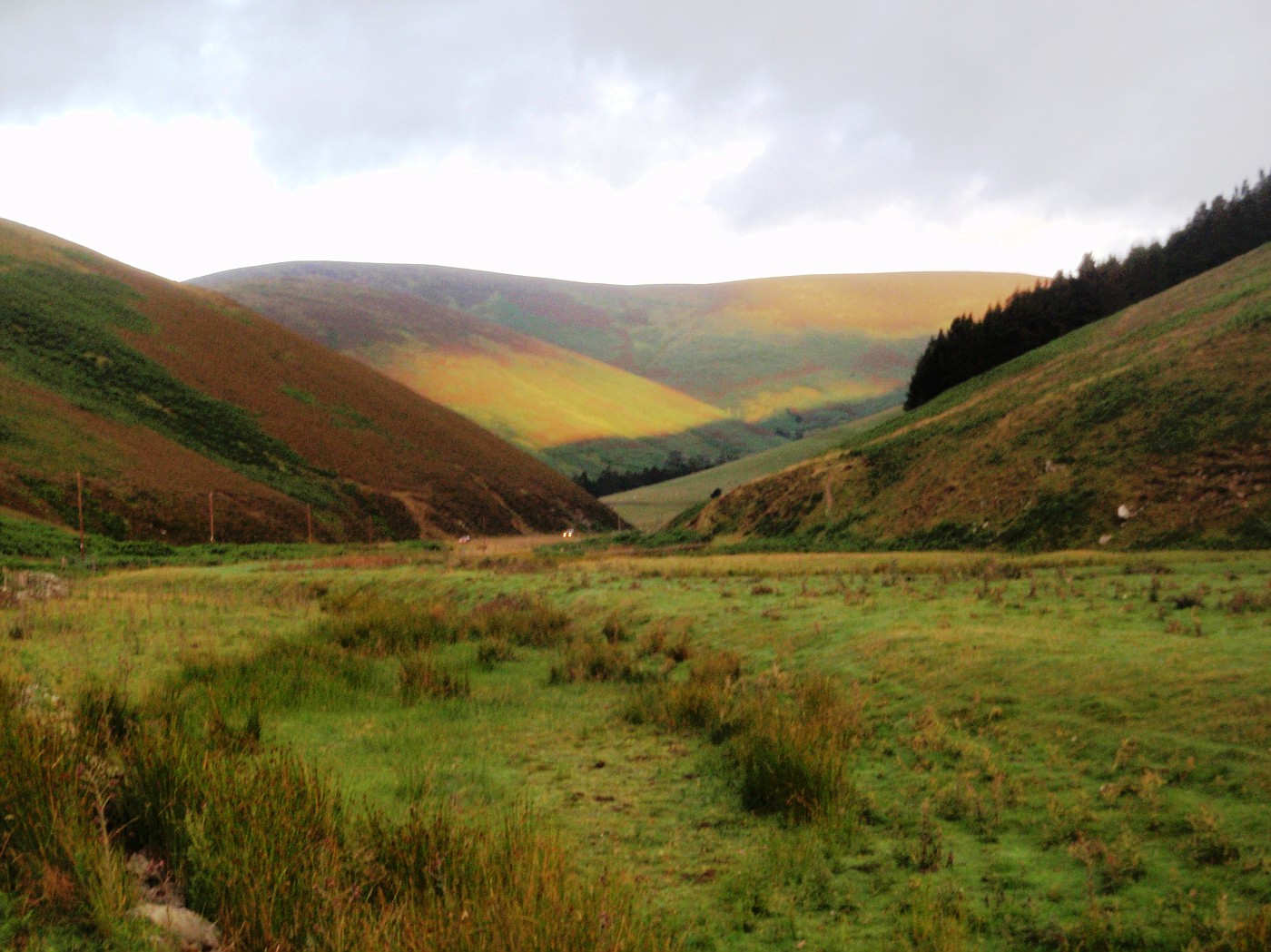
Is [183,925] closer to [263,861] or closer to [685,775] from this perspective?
[263,861]

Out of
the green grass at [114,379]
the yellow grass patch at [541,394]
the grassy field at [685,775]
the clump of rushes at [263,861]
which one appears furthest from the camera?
the yellow grass patch at [541,394]

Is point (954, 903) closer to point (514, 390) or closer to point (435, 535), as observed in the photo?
point (435, 535)

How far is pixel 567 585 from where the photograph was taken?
2166 cm

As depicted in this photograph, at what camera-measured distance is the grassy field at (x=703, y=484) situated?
338ft

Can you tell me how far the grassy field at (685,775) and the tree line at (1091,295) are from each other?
170 feet

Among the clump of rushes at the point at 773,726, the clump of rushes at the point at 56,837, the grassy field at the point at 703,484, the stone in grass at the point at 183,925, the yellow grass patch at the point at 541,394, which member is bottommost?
the grassy field at the point at 703,484

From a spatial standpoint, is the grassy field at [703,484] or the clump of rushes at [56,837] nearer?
the clump of rushes at [56,837]

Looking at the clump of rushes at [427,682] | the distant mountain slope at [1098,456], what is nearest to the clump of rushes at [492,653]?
the clump of rushes at [427,682]

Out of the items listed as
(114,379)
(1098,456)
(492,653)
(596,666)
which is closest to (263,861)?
(596,666)

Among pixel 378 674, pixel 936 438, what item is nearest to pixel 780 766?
pixel 378 674

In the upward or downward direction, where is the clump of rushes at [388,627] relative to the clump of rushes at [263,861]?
downward

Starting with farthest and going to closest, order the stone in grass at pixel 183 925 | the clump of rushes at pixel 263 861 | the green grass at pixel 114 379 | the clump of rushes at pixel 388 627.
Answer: the green grass at pixel 114 379, the clump of rushes at pixel 388 627, the stone in grass at pixel 183 925, the clump of rushes at pixel 263 861

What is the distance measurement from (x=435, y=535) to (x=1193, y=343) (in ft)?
163

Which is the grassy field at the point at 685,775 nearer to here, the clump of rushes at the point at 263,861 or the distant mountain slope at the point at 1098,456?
the clump of rushes at the point at 263,861
